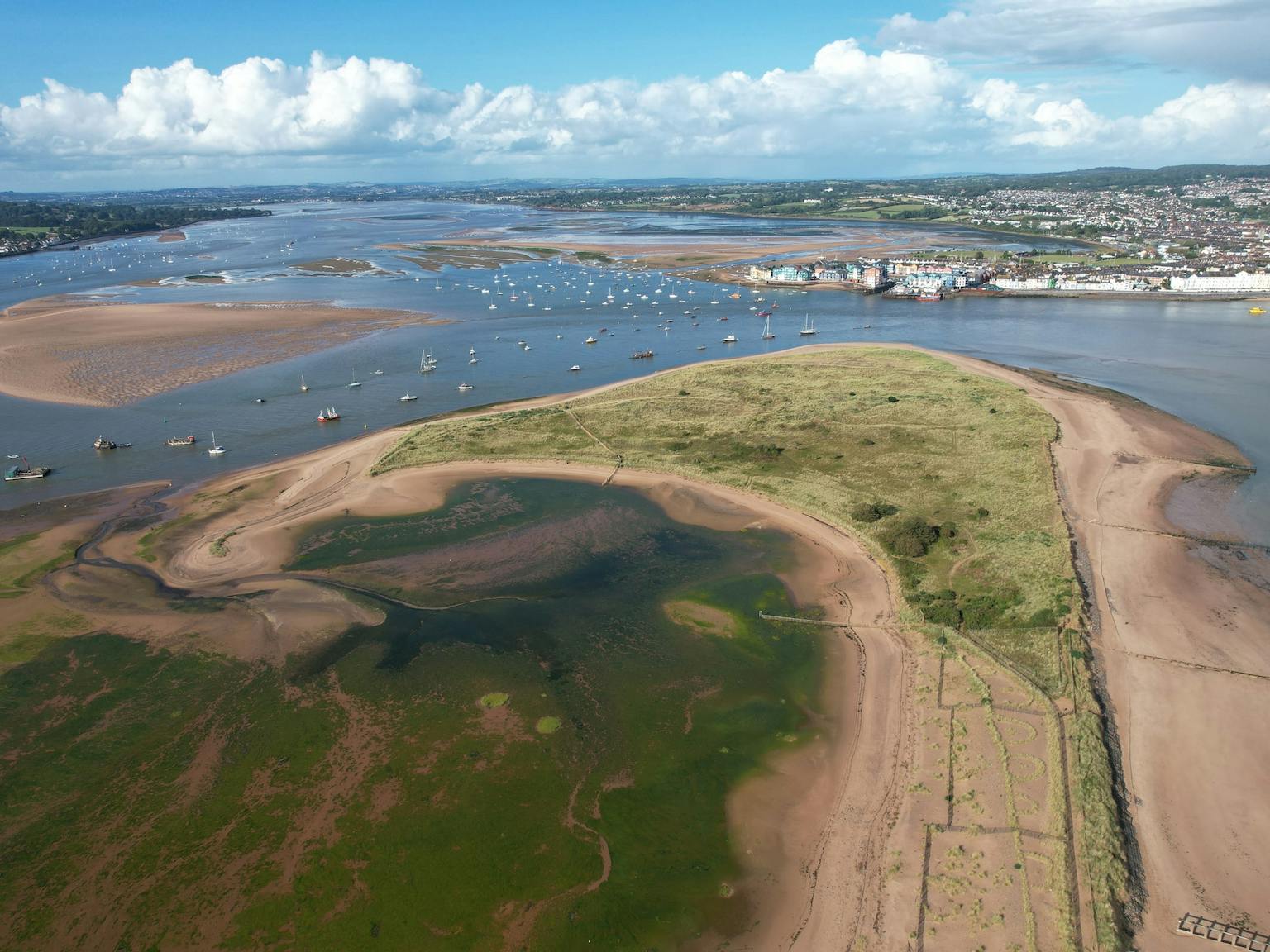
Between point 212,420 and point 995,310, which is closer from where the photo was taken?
point 212,420

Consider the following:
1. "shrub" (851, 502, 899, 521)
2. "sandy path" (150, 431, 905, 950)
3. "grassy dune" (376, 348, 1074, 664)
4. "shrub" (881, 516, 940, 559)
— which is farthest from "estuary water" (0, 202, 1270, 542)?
"shrub" (851, 502, 899, 521)

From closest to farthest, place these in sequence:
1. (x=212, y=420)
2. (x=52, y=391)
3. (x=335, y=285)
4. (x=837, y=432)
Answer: (x=837, y=432) < (x=212, y=420) < (x=52, y=391) < (x=335, y=285)

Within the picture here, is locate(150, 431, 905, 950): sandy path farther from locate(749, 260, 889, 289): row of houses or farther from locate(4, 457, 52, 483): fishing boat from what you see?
locate(749, 260, 889, 289): row of houses

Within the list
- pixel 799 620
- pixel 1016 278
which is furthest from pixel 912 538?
pixel 1016 278

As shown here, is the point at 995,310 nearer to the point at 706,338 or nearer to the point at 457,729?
the point at 706,338

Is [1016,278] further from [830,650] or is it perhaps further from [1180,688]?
[830,650]

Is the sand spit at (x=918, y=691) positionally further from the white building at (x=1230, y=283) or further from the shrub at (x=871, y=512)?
the white building at (x=1230, y=283)

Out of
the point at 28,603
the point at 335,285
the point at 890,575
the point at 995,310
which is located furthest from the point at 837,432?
the point at 335,285
